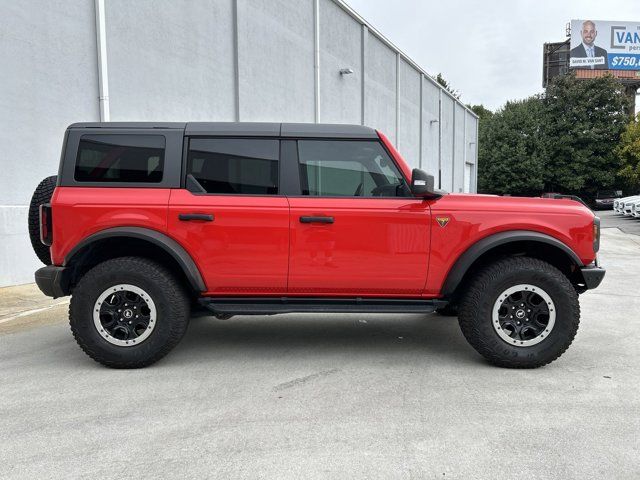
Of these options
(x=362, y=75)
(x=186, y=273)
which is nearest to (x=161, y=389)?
(x=186, y=273)

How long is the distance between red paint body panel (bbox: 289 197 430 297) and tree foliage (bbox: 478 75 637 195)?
40.9 m

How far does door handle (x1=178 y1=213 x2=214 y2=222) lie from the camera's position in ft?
12.6

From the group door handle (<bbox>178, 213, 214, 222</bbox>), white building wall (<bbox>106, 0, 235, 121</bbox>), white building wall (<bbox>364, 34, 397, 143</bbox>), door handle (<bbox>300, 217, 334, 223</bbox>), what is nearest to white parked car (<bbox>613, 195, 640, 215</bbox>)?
white building wall (<bbox>364, 34, 397, 143</bbox>)

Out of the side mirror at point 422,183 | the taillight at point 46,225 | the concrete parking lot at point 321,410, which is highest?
the side mirror at point 422,183

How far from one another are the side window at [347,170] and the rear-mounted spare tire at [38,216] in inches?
85.8

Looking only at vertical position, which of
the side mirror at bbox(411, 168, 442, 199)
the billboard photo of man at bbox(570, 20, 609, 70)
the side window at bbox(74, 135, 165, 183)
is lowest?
the side mirror at bbox(411, 168, 442, 199)

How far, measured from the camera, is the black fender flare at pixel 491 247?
12.5ft

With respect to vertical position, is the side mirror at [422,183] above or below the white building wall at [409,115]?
below

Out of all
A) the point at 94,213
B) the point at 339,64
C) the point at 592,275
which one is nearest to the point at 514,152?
the point at 339,64

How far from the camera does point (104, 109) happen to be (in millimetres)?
8406

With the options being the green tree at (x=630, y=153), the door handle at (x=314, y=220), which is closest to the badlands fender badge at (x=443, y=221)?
the door handle at (x=314, y=220)

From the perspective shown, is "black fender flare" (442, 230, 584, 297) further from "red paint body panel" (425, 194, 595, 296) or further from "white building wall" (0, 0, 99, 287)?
"white building wall" (0, 0, 99, 287)

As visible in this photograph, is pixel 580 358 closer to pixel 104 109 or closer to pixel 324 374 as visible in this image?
pixel 324 374

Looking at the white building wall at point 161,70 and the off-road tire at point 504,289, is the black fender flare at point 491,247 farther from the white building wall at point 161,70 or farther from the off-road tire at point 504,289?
the white building wall at point 161,70
